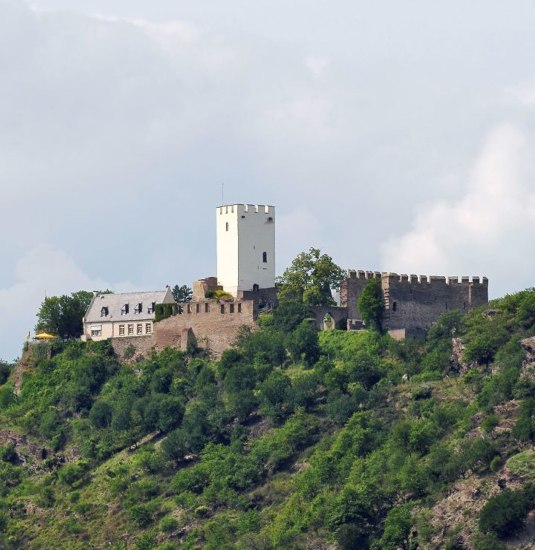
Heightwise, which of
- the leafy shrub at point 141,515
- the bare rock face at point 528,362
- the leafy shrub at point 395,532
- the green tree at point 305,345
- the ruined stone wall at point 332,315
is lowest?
the leafy shrub at point 395,532

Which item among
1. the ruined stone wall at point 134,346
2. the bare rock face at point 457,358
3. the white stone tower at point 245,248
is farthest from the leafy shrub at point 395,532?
the ruined stone wall at point 134,346

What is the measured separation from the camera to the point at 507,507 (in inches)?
4909

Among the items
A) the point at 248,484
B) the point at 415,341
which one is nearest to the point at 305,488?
the point at 248,484

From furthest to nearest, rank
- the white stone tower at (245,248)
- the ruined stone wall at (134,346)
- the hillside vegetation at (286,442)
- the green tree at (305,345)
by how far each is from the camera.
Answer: the ruined stone wall at (134,346) → the white stone tower at (245,248) → the green tree at (305,345) → the hillside vegetation at (286,442)

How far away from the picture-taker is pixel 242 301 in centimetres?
14825

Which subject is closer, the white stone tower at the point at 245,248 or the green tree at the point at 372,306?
the green tree at the point at 372,306

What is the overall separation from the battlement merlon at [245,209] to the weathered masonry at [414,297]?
21.2 feet

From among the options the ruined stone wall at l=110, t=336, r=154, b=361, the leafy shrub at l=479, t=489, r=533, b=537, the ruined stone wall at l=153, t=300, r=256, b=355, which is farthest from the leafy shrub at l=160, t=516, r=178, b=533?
the leafy shrub at l=479, t=489, r=533, b=537

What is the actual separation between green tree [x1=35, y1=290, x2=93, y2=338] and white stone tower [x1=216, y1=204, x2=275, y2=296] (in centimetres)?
1001

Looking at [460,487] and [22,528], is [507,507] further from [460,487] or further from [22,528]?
[22,528]

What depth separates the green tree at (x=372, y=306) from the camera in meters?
145

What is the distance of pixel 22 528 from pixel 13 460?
7771 millimetres

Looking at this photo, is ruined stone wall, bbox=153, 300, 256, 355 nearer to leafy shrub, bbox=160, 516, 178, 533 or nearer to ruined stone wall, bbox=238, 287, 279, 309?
ruined stone wall, bbox=238, 287, 279, 309

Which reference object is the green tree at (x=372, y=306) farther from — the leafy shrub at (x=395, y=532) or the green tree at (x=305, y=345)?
the leafy shrub at (x=395, y=532)
